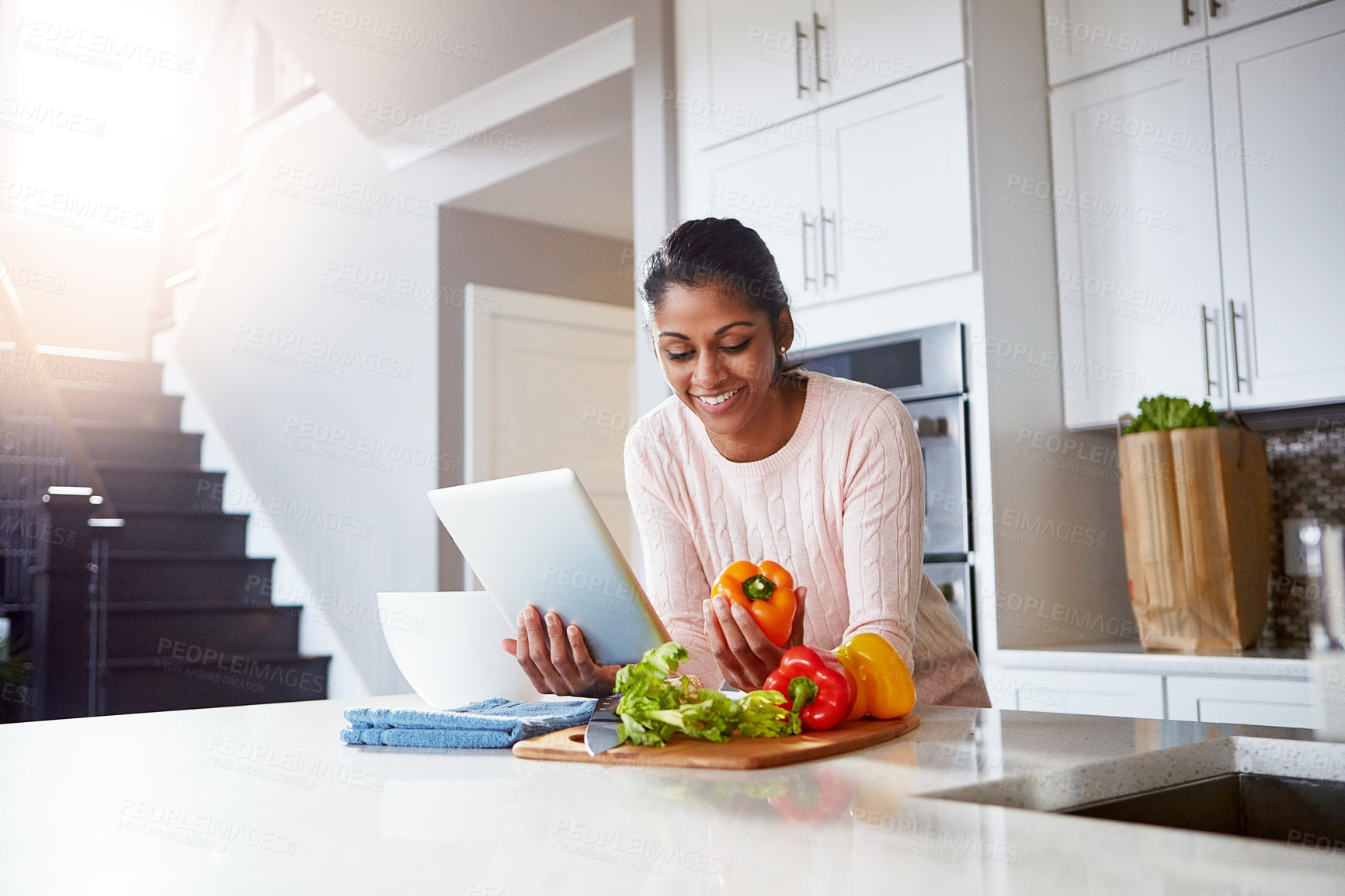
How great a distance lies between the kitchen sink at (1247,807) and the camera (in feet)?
3.45

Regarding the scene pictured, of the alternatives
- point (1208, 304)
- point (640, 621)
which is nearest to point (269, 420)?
point (1208, 304)

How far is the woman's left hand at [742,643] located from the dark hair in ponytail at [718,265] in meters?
0.50

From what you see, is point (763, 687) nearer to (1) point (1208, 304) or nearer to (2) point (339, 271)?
(1) point (1208, 304)

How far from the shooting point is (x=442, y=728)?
4.02 ft

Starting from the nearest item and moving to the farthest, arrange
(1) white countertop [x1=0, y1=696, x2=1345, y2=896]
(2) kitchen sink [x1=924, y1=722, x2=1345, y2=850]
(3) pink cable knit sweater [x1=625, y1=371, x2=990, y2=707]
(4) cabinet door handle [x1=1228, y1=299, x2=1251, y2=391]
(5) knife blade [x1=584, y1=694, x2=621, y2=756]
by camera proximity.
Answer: (1) white countertop [x1=0, y1=696, x2=1345, y2=896], (2) kitchen sink [x1=924, y1=722, x2=1345, y2=850], (5) knife blade [x1=584, y1=694, x2=621, y2=756], (3) pink cable knit sweater [x1=625, y1=371, x2=990, y2=707], (4) cabinet door handle [x1=1228, y1=299, x2=1251, y2=391]

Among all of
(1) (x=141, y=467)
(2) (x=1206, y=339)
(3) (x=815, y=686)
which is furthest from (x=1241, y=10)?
(1) (x=141, y=467)

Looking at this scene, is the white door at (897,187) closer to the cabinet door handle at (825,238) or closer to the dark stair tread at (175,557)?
the cabinet door handle at (825,238)

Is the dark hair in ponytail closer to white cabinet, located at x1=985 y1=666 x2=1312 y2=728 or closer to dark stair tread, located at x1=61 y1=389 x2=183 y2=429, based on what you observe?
white cabinet, located at x1=985 y1=666 x2=1312 y2=728

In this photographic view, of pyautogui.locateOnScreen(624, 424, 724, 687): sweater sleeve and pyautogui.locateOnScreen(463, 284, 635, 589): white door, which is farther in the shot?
pyautogui.locateOnScreen(463, 284, 635, 589): white door

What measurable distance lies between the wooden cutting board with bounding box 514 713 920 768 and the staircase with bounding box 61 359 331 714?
12.4 feet

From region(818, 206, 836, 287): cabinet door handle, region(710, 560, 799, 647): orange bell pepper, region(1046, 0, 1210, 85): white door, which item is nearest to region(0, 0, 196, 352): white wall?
region(818, 206, 836, 287): cabinet door handle

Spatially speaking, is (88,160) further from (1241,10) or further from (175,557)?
(1241,10)

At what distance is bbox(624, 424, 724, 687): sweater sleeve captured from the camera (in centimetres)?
177

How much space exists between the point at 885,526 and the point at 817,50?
6.26 feet
